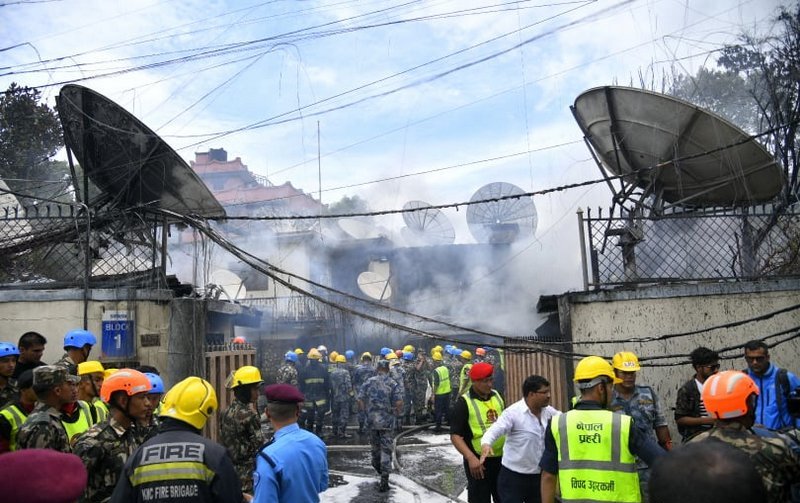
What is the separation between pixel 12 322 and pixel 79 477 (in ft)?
29.7

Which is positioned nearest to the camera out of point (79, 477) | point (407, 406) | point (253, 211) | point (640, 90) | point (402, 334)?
point (79, 477)

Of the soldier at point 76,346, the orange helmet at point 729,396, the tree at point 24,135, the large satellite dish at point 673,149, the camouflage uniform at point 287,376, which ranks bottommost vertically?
the camouflage uniform at point 287,376

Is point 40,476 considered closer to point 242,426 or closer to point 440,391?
point 242,426

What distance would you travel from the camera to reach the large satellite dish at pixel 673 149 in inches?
345

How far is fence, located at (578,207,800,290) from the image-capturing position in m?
8.98

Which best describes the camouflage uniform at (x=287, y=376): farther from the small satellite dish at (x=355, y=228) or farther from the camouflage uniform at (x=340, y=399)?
the small satellite dish at (x=355, y=228)

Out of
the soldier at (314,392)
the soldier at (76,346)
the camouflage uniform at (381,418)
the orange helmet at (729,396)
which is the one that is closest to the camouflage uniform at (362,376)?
the soldier at (314,392)

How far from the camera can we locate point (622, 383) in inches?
224

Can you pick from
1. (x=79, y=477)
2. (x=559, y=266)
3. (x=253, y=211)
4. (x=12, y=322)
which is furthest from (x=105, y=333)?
(x=253, y=211)

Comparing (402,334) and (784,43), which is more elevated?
(784,43)

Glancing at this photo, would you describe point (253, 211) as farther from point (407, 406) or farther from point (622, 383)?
point (622, 383)

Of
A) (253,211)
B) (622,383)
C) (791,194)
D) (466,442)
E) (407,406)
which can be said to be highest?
(253,211)

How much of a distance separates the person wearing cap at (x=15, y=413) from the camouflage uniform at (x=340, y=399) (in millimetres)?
10175

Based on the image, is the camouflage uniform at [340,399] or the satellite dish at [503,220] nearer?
the camouflage uniform at [340,399]
